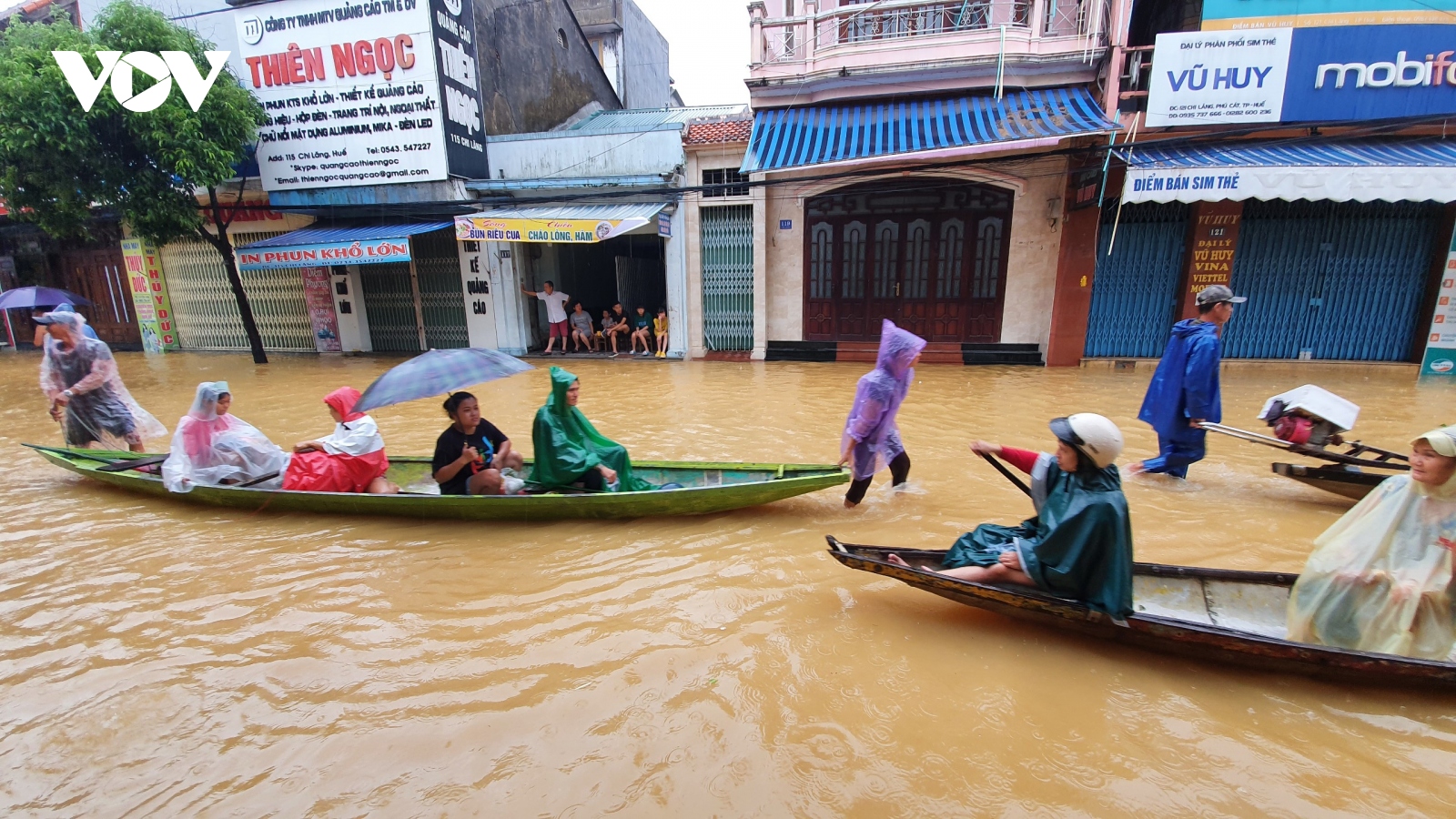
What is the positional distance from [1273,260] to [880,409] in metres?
9.82

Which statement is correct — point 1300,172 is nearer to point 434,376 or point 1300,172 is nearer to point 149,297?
point 434,376

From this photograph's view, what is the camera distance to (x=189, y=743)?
274 centimetres

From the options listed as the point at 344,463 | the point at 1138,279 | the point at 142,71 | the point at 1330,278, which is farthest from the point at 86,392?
the point at 1330,278

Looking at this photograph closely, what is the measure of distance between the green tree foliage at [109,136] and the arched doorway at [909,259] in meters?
10.7

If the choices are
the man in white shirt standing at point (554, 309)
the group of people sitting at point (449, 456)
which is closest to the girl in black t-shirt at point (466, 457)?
the group of people sitting at point (449, 456)

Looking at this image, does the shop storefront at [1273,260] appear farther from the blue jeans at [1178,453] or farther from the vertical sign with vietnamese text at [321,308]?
the vertical sign with vietnamese text at [321,308]

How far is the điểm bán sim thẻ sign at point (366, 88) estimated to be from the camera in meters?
11.4

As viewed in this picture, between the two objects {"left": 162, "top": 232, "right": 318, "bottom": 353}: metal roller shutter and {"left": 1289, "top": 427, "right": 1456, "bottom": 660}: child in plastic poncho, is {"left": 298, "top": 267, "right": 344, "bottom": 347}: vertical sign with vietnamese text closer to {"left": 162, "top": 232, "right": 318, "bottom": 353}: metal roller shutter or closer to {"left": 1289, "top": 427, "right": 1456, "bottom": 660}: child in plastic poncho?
{"left": 162, "top": 232, "right": 318, "bottom": 353}: metal roller shutter

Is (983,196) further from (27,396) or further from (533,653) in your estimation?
(27,396)

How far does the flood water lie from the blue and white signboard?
6803 millimetres

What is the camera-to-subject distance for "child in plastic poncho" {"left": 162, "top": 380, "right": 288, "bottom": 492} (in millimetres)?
5039

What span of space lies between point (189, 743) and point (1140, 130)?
1244cm

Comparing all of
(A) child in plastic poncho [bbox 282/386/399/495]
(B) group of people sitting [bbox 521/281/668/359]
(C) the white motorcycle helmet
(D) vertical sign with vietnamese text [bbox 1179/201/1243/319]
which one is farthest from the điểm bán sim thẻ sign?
(D) vertical sign with vietnamese text [bbox 1179/201/1243/319]

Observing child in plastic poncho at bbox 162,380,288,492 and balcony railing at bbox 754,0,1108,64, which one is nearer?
child in plastic poncho at bbox 162,380,288,492
